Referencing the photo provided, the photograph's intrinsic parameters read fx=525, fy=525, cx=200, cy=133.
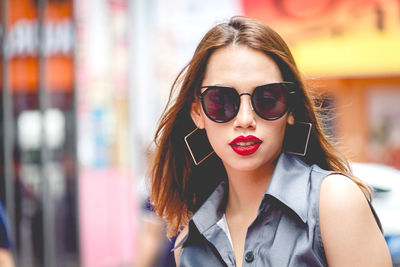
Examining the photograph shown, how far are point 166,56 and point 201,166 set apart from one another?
18.9ft

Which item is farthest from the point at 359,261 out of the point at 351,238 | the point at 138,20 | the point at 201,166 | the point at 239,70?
the point at 138,20

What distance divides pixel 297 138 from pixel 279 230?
1.07 feet

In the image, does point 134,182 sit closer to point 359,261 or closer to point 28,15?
point 28,15

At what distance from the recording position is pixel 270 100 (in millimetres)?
1502

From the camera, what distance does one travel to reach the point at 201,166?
1.92m

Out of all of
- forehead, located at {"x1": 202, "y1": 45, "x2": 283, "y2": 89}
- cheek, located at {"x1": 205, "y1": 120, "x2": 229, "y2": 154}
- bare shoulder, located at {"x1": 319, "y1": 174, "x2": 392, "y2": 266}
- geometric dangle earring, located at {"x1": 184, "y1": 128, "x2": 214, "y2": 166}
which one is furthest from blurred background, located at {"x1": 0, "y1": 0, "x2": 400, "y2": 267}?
bare shoulder, located at {"x1": 319, "y1": 174, "x2": 392, "y2": 266}

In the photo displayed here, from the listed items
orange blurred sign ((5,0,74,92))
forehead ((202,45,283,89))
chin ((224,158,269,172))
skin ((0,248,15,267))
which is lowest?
skin ((0,248,15,267))

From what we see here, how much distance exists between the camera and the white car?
3.15 metres

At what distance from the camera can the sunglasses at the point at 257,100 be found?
1499 mm

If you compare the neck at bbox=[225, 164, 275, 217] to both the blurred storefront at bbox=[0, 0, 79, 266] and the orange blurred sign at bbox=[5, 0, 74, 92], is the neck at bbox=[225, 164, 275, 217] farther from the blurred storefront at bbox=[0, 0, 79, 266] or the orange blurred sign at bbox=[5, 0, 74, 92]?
the orange blurred sign at bbox=[5, 0, 74, 92]

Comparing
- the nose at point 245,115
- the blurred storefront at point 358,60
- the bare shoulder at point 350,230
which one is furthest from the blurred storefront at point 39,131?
the bare shoulder at point 350,230

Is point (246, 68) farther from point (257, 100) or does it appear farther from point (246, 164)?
point (246, 164)

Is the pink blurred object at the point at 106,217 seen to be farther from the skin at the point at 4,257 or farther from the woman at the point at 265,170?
the woman at the point at 265,170

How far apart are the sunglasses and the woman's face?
0.01 metres
